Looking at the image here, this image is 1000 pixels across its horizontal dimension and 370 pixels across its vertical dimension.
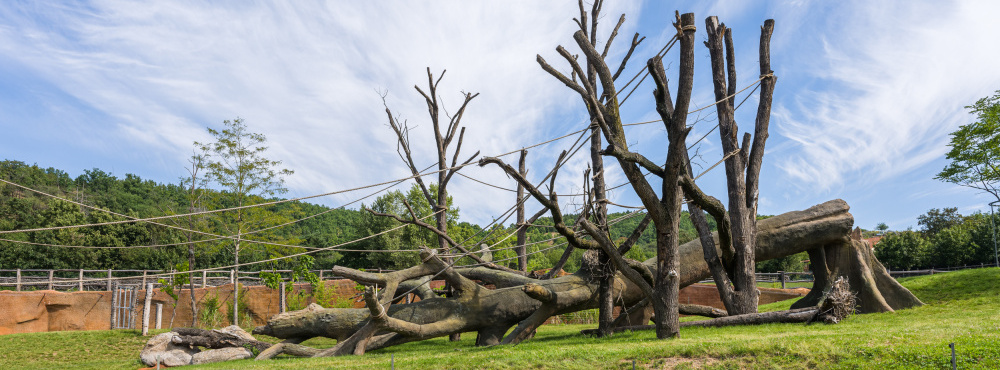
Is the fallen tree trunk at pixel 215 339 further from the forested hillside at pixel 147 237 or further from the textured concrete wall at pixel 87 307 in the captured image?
the forested hillside at pixel 147 237

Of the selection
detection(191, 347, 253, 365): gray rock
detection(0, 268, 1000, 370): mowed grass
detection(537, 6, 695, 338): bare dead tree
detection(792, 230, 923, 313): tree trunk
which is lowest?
detection(191, 347, 253, 365): gray rock

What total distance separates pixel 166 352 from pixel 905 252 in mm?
Result: 38500

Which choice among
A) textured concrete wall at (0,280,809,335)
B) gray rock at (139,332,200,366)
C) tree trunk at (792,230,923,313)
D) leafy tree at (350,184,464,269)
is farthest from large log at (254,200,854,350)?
leafy tree at (350,184,464,269)

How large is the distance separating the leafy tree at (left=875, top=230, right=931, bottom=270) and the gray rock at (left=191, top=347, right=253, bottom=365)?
3666 cm

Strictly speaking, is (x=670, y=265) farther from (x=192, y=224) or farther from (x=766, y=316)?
(x=192, y=224)

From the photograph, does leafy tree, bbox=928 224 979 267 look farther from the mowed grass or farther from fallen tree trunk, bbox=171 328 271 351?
fallen tree trunk, bbox=171 328 271 351

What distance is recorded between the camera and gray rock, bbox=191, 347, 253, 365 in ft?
43.9

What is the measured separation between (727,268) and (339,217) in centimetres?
5989

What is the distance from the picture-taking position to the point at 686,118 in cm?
984

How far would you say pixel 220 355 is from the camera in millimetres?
13484

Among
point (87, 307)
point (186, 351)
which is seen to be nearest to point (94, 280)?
point (87, 307)

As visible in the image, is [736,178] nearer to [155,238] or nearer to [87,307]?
[87,307]

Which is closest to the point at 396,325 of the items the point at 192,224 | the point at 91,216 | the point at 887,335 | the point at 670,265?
the point at 670,265

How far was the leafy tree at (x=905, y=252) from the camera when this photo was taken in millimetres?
35969
